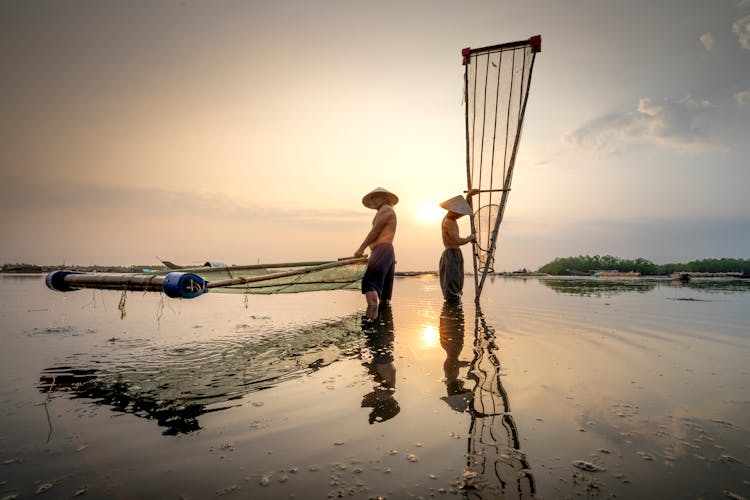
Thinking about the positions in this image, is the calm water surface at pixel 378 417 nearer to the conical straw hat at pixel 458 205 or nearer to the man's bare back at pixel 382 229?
the man's bare back at pixel 382 229

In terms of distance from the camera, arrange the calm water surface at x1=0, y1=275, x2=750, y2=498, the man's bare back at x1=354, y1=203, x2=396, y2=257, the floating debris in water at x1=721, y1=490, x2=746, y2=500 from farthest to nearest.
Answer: the man's bare back at x1=354, y1=203, x2=396, y2=257 → the calm water surface at x1=0, y1=275, x2=750, y2=498 → the floating debris in water at x1=721, y1=490, x2=746, y2=500

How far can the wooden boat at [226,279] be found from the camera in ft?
13.8

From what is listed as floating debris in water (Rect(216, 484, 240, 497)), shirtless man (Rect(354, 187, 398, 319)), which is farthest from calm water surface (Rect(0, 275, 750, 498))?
shirtless man (Rect(354, 187, 398, 319))

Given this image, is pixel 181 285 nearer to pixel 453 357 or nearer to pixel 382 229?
pixel 453 357

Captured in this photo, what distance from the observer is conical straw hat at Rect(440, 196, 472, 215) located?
9.49m

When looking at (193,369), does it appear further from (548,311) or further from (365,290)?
(548,311)

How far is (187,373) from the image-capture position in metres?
3.84

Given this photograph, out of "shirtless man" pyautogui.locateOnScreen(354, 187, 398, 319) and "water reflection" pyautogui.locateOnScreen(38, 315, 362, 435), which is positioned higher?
"shirtless man" pyautogui.locateOnScreen(354, 187, 398, 319)

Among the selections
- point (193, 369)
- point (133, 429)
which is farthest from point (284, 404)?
point (193, 369)

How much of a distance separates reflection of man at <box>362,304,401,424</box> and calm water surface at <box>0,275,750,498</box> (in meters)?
0.02

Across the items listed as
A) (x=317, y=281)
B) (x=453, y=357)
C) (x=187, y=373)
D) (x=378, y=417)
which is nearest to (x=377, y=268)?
(x=317, y=281)

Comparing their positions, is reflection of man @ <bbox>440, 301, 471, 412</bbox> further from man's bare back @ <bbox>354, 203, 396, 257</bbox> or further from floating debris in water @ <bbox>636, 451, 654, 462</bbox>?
man's bare back @ <bbox>354, 203, 396, 257</bbox>

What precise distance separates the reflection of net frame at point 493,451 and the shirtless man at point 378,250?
3.63 metres

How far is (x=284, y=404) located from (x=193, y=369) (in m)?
1.72
